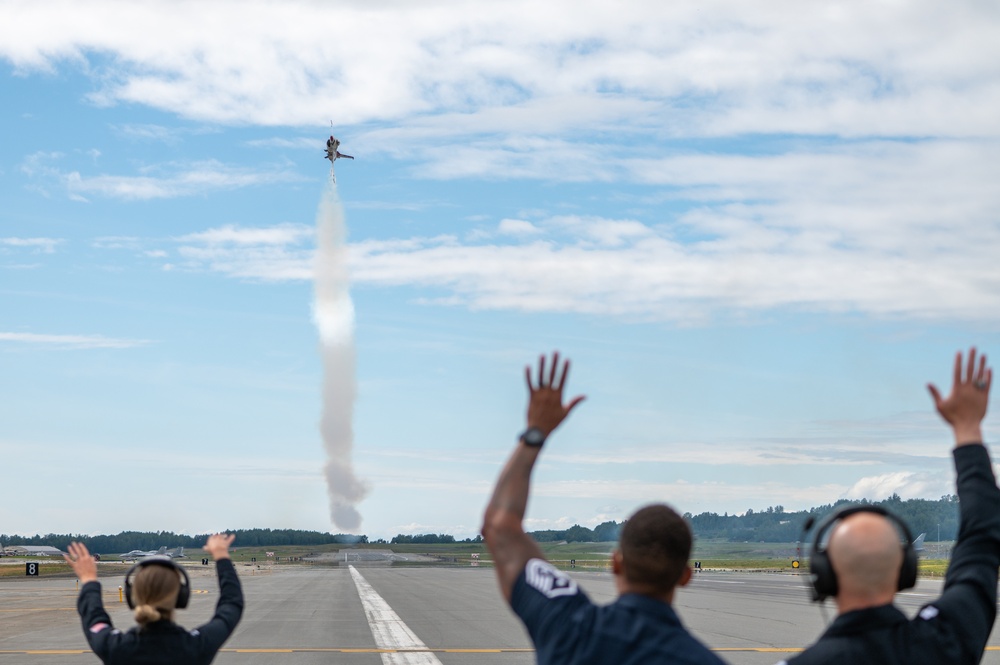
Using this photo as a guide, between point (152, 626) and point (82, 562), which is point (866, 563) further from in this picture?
point (82, 562)

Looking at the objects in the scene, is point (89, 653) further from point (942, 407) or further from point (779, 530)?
point (779, 530)

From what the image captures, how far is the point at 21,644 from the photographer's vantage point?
80.3 ft

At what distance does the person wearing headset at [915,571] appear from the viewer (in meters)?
3.56

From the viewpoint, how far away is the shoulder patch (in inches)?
142

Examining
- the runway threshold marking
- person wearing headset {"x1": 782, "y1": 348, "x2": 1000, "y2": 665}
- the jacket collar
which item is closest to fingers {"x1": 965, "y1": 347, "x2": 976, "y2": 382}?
person wearing headset {"x1": 782, "y1": 348, "x2": 1000, "y2": 665}

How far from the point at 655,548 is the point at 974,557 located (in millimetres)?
1108

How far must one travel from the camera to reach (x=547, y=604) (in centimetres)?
358

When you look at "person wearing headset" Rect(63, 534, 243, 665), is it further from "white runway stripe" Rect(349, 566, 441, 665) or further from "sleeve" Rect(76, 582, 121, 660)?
"white runway stripe" Rect(349, 566, 441, 665)

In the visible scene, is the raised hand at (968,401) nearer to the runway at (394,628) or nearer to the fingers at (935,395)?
the fingers at (935,395)

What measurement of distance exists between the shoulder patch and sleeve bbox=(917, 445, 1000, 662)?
1.17m

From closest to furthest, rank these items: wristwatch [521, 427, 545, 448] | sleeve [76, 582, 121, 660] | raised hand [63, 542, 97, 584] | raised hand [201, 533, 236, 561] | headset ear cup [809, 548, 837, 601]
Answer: headset ear cup [809, 548, 837, 601], wristwatch [521, 427, 545, 448], sleeve [76, 582, 121, 660], raised hand [63, 542, 97, 584], raised hand [201, 533, 236, 561]

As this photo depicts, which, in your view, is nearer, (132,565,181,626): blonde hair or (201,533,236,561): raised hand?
(132,565,181,626): blonde hair

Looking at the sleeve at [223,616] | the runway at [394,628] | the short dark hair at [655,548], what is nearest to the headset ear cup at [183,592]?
the sleeve at [223,616]

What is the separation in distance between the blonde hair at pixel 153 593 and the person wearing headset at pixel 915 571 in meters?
2.95
